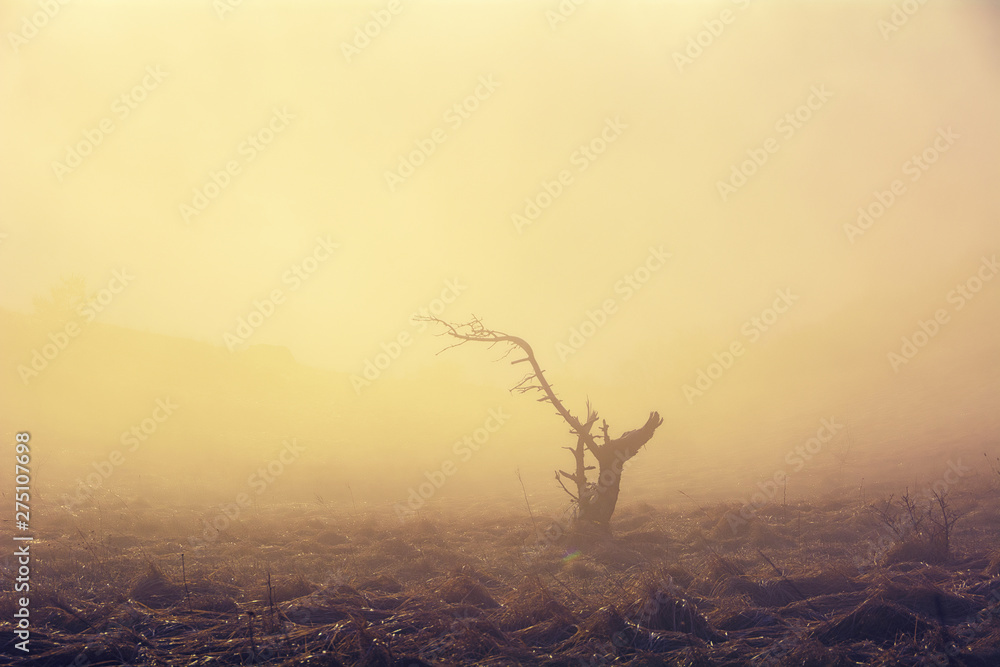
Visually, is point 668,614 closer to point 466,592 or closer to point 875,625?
point 875,625

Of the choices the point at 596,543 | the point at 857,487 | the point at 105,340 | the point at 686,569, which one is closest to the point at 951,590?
the point at 686,569

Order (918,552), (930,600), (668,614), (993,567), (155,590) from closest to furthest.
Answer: (668,614), (930,600), (155,590), (993,567), (918,552)

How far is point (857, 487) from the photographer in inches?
835

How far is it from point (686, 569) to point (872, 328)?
294 ft

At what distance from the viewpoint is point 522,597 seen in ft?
28.3

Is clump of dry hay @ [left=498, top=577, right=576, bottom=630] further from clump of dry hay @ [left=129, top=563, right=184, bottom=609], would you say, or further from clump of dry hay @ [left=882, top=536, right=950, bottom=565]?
clump of dry hay @ [left=882, top=536, right=950, bottom=565]

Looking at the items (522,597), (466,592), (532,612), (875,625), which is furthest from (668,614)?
(466,592)

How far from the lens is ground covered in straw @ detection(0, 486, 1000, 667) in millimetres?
6680

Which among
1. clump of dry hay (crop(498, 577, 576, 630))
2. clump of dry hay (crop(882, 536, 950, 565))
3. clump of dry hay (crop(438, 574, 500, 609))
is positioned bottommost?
clump of dry hay (crop(882, 536, 950, 565))

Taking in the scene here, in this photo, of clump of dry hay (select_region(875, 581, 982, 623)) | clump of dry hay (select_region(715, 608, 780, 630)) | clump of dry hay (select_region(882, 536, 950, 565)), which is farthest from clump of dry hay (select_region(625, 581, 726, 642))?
clump of dry hay (select_region(882, 536, 950, 565))

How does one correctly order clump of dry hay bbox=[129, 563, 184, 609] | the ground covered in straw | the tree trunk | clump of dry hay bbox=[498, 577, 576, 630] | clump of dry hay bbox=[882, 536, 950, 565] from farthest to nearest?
the tree trunk
clump of dry hay bbox=[882, 536, 950, 565]
clump of dry hay bbox=[129, 563, 184, 609]
clump of dry hay bbox=[498, 577, 576, 630]
the ground covered in straw

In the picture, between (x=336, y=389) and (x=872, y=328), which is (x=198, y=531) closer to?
(x=336, y=389)

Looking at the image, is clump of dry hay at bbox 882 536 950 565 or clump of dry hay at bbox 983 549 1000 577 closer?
clump of dry hay at bbox 983 549 1000 577

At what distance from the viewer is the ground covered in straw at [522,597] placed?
263 inches
